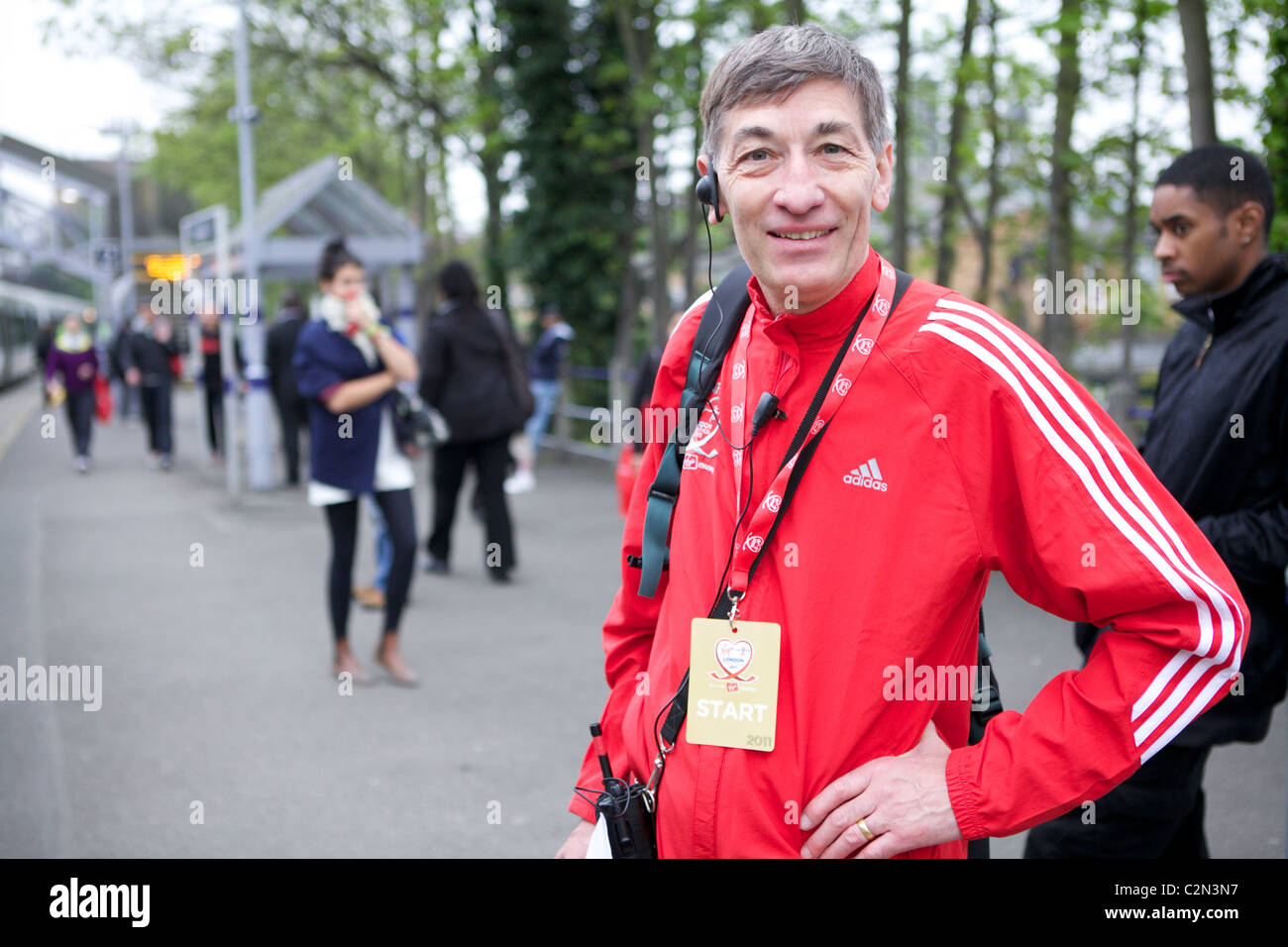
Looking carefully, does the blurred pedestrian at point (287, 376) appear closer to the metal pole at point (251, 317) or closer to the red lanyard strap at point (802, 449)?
the metal pole at point (251, 317)

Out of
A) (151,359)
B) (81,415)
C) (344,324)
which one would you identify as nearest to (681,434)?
(344,324)

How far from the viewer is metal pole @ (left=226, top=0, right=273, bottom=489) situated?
43.1ft

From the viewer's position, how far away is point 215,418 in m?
17.0

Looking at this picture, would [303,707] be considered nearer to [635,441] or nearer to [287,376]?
[635,441]

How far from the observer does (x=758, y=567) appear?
168cm

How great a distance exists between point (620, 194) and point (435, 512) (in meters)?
10.3

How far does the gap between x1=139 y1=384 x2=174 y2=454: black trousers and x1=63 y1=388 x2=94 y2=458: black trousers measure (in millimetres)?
730

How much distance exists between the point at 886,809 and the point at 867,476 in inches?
17.3

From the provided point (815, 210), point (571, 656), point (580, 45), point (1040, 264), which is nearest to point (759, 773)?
point (815, 210)

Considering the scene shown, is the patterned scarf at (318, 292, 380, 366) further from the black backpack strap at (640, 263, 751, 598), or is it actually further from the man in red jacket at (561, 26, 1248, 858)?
the man in red jacket at (561, 26, 1248, 858)

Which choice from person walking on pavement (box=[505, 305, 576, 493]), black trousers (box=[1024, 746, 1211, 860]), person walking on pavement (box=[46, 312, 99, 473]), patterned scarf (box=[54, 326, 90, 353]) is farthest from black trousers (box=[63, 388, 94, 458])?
black trousers (box=[1024, 746, 1211, 860])

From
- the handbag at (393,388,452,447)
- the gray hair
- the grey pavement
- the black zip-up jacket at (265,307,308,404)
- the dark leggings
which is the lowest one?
the grey pavement

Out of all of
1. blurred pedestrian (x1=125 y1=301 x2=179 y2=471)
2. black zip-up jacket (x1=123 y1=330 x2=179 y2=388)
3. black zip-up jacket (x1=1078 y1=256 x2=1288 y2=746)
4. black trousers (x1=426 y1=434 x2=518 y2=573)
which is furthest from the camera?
black zip-up jacket (x1=123 y1=330 x2=179 y2=388)

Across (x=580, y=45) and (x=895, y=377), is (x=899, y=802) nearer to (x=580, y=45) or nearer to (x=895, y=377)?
(x=895, y=377)
